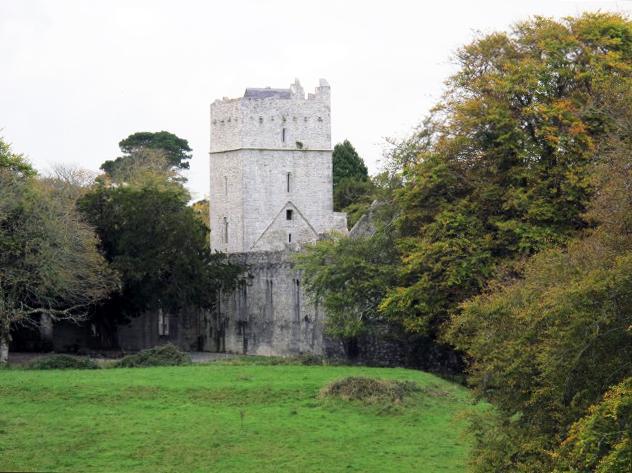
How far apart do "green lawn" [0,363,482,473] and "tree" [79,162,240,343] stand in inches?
520

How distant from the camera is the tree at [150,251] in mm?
48594

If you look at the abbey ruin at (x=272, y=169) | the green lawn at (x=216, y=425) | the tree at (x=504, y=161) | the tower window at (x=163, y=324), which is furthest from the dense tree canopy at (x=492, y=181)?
the abbey ruin at (x=272, y=169)

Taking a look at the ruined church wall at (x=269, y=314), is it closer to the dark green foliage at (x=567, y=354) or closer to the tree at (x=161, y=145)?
the dark green foliage at (x=567, y=354)

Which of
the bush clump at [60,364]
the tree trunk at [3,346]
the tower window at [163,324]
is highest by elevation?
the tower window at [163,324]

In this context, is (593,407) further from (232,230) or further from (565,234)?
(232,230)

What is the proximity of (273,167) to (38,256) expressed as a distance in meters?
25.0

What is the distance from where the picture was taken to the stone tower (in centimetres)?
6544

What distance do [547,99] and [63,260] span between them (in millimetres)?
15499

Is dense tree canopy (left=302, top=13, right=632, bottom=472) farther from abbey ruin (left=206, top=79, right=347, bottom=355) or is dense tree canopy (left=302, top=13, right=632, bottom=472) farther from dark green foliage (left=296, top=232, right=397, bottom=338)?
abbey ruin (left=206, top=79, right=347, bottom=355)

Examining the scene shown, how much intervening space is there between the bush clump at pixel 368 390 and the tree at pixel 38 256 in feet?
42.4

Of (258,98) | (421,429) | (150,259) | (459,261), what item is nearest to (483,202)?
(459,261)

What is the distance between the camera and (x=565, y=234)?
34.7 meters

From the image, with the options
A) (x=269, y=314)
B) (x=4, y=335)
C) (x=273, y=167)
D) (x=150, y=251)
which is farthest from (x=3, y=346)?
(x=273, y=167)

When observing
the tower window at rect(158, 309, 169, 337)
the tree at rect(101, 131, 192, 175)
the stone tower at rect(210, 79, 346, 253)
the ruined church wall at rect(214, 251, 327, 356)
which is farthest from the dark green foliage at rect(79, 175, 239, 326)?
the tree at rect(101, 131, 192, 175)
